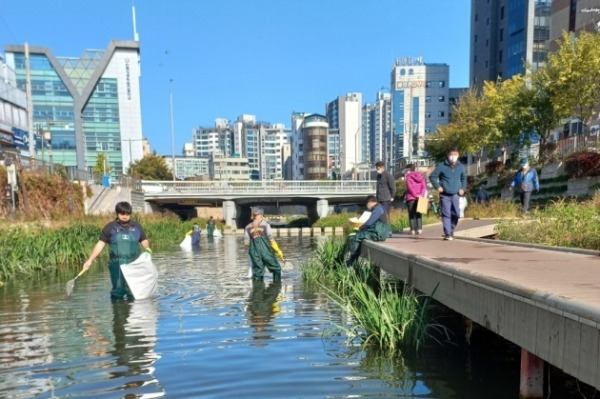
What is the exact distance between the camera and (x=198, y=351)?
5020 millimetres

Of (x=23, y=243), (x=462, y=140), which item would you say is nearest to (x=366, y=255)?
(x=23, y=243)

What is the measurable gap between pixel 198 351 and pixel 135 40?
88.7 m

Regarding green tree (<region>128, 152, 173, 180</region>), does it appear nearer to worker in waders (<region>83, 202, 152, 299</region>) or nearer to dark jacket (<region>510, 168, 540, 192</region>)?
dark jacket (<region>510, 168, 540, 192</region>)

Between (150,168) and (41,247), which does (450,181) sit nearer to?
(41,247)

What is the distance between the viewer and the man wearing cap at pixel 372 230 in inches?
331

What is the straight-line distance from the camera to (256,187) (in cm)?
4453

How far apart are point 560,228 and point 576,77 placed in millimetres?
16988

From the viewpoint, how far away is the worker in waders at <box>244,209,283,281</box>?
30.3 ft

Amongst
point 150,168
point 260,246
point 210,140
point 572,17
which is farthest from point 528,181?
point 210,140

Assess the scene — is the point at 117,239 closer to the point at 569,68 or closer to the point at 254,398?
the point at 254,398

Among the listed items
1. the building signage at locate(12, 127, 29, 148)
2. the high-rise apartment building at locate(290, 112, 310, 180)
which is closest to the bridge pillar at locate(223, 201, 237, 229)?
the building signage at locate(12, 127, 29, 148)

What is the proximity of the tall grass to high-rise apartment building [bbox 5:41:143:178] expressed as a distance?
71.5 meters

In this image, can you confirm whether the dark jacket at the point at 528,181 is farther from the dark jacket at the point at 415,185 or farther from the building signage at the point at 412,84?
the building signage at the point at 412,84

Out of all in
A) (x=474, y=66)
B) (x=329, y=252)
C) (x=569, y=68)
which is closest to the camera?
(x=329, y=252)
